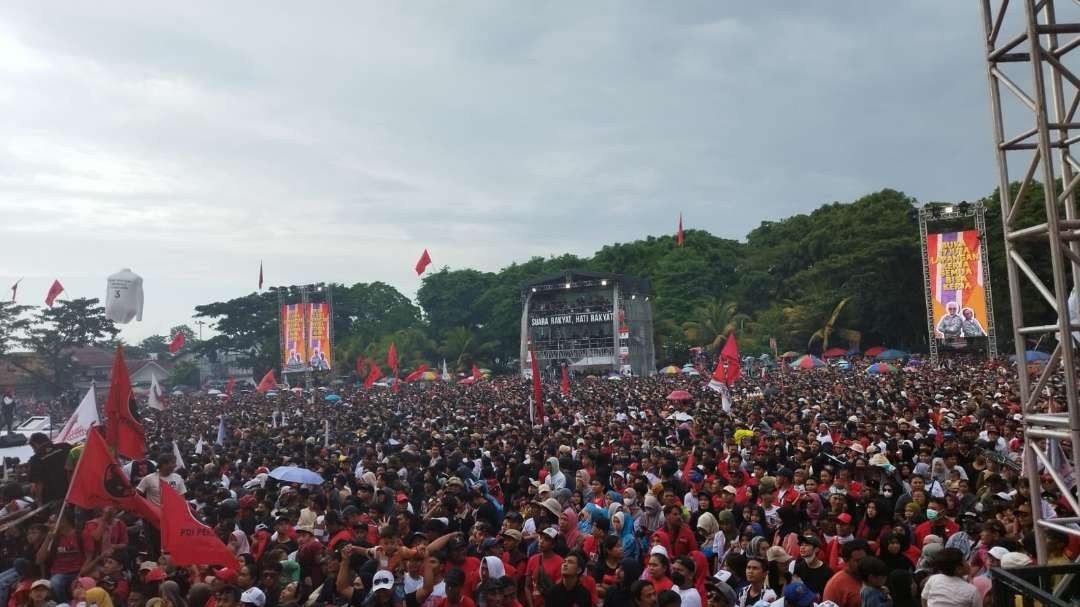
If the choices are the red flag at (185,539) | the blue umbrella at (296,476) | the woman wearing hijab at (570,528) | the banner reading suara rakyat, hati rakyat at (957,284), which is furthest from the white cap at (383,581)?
the banner reading suara rakyat, hati rakyat at (957,284)

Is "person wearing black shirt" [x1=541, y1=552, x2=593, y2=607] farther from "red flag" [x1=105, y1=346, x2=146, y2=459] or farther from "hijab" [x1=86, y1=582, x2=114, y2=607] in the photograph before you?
"red flag" [x1=105, y1=346, x2=146, y2=459]

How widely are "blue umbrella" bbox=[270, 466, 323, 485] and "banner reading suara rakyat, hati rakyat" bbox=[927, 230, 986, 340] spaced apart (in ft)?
90.6

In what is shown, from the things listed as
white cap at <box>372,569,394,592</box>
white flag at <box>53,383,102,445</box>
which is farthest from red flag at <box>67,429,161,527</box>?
white flag at <box>53,383,102,445</box>

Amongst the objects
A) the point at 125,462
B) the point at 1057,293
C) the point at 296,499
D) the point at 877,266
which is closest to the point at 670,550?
the point at 1057,293

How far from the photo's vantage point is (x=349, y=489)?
31.4 feet

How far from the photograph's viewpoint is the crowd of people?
17.4ft

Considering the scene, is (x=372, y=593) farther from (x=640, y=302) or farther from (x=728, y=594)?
(x=640, y=302)

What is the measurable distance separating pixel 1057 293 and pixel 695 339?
47526 millimetres

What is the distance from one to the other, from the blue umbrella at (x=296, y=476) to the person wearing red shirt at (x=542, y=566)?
187 inches

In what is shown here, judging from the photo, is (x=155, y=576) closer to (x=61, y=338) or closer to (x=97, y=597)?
(x=97, y=597)

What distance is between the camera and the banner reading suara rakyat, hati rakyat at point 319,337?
156ft

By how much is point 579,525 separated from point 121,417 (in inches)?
213

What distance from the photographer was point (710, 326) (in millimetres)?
51219

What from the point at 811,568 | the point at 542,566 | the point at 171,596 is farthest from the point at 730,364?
the point at 171,596
